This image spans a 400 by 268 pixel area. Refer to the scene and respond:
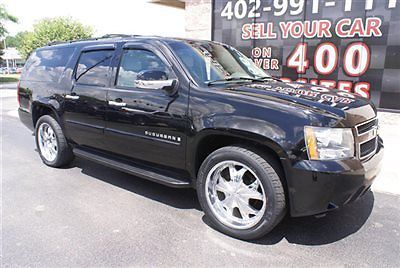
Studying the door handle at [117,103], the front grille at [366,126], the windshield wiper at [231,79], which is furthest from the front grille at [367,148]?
the door handle at [117,103]

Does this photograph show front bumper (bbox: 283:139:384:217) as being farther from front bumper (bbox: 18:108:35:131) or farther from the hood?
front bumper (bbox: 18:108:35:131)

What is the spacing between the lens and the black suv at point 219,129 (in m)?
2.81

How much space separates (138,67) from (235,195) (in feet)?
6.02

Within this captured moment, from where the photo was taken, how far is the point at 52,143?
17.3ft

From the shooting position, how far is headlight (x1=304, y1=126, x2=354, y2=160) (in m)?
2.76

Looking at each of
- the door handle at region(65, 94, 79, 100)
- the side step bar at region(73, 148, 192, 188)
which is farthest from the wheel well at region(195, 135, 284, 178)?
the door handle at region(65, 94, 79, 100)

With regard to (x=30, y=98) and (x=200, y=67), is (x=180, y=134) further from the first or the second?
(x=30, y=98)

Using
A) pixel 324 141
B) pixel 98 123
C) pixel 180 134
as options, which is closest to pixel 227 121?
pixel 180 134

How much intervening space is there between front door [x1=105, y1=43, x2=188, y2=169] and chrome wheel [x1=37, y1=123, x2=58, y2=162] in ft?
4.83

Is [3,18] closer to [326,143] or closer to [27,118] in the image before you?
[27,118]

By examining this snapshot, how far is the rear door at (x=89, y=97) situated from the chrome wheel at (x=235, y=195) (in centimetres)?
173

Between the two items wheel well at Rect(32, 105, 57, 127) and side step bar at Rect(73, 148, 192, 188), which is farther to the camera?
wheel well at Rect(32, 105, 57, 127)

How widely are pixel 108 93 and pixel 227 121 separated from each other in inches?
67.8

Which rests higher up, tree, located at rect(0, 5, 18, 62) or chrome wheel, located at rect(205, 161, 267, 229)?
tree, located at rect(0, 5, 18, 62)
